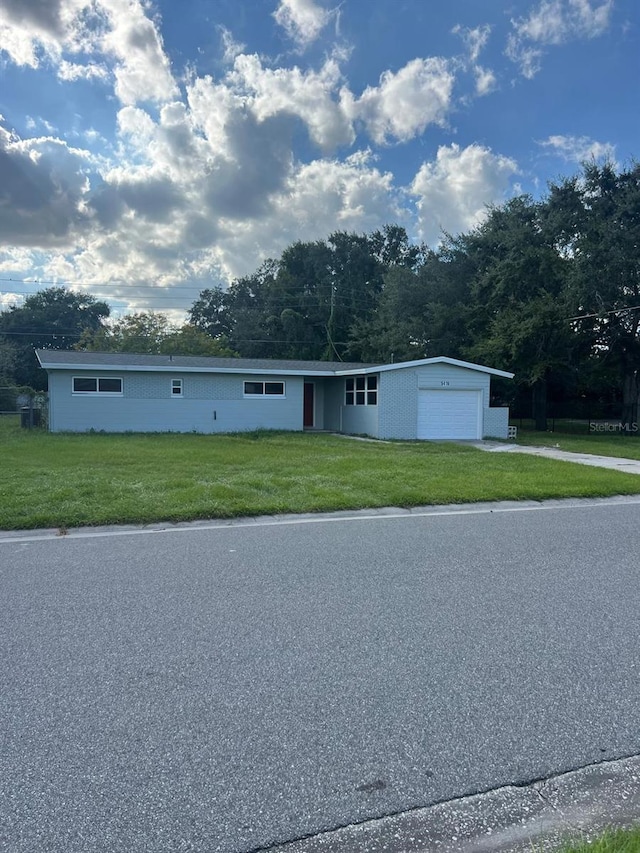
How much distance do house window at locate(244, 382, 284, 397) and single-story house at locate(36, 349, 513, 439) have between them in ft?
0.13

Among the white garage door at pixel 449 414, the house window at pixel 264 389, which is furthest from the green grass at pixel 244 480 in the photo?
the house window at pixel 264 389

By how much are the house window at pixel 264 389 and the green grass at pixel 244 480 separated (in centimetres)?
608

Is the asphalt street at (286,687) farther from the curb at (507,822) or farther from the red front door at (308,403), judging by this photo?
the red front door at (308,403)

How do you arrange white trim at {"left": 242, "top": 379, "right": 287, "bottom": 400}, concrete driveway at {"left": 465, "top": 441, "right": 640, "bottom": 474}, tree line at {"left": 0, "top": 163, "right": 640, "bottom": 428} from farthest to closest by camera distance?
tree line at {"left": 0, "top": 163, "right": 640, "bottom": 428} < white trim at {"left": 242, "top": 379, "right": 287, "bottom": 400} < concrete driveway at {"left": 465, "top": 441, "right": 640, "bottom": 474}

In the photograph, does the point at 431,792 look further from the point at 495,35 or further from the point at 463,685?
the point at 495,35

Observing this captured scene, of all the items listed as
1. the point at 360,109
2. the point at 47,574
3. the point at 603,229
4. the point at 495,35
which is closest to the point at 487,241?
the point at 603,229

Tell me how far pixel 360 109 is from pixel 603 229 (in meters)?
12.5

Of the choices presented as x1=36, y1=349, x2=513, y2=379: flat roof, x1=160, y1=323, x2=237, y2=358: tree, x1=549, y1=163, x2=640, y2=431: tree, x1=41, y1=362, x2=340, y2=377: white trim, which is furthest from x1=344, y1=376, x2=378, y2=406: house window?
x1=160, y1=323, x2=237, y2=358: tree

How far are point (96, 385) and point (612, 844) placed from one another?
20696mm

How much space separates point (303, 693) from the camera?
10.0ft

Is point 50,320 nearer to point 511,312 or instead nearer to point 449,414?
point 511,312

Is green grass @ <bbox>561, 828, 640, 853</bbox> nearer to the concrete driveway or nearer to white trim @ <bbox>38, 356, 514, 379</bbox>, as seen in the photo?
the concrete driveway

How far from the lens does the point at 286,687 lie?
312 cm

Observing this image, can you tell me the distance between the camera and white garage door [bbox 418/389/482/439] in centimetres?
2016
